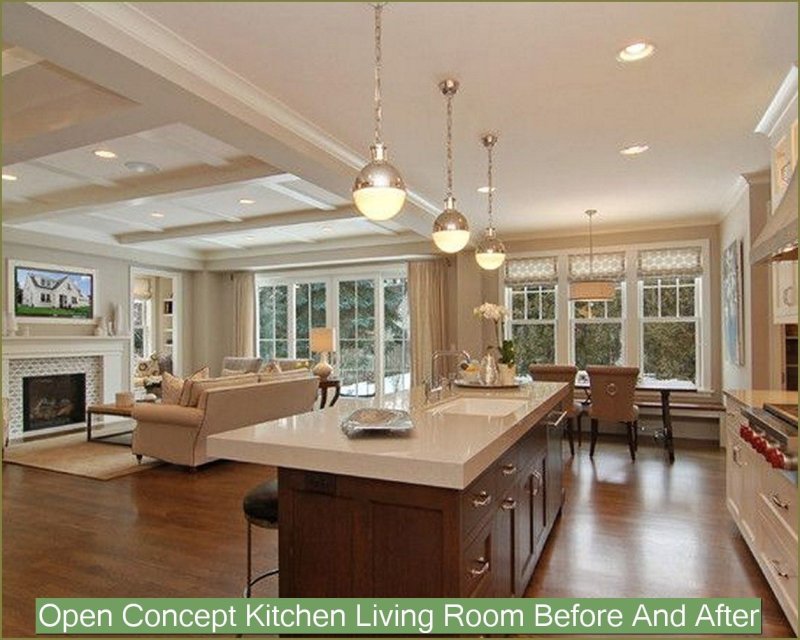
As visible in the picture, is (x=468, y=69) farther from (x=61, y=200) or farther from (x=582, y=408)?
(x=61, y=200)

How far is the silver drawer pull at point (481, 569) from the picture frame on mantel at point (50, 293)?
22.8ft

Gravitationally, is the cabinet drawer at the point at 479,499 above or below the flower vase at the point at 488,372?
below

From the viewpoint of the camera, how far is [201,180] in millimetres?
4625

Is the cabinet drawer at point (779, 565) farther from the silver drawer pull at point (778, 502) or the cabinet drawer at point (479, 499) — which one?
the cabinet drawer at point (479, 499)

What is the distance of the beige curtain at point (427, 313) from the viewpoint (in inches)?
299

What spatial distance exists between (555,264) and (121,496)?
5545 mm

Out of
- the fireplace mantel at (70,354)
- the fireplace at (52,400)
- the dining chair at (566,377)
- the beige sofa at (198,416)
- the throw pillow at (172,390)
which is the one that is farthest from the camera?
the fireplace at (52,400)

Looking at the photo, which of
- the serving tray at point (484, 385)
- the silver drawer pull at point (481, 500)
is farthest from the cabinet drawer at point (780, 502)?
the serving tray at point (484, 385)

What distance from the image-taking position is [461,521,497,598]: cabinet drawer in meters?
1.65

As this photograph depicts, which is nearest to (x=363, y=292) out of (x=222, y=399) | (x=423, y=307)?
(x=423, y=307)

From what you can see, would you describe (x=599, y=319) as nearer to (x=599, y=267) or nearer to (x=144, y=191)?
(x=599, y=267)

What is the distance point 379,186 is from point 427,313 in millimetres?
5494

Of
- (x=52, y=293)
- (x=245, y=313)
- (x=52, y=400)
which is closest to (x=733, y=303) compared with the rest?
(x=245, y=313)

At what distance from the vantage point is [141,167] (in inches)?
178
